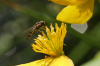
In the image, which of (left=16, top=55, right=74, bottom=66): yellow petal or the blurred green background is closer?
(left=16, top=55, right=74, bottom=66): yellow petal

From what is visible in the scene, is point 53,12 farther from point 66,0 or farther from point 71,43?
point 66,0

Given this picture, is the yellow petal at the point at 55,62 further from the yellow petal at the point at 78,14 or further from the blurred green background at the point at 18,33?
the blurred green background at the point at 18,33

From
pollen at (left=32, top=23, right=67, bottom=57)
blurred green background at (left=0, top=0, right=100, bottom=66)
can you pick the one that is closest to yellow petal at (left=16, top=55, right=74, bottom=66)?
pollen at (left=32, top=23, right=67, bottom=57)

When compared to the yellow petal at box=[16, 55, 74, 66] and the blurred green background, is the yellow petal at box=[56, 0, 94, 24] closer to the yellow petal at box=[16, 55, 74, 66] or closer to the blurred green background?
the yellow petal at box=[16, 55, 74, 66]

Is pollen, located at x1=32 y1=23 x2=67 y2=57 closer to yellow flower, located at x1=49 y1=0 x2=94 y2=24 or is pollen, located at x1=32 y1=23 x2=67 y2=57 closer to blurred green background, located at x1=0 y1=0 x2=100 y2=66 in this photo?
yellow flower, located at x1=49 y1=0 x2=94 y2=24

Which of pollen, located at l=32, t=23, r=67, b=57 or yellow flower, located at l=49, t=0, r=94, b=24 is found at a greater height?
yellow flower, located at l=49, t=0, r=94, b=24

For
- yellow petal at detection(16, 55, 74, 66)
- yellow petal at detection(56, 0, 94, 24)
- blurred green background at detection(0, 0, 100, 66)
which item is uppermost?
yellow petal at detection(56, 0, 94, 24)

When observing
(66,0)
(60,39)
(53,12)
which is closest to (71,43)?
(53,12)

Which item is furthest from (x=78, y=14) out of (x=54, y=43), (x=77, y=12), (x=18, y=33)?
(x=18, y=33)
